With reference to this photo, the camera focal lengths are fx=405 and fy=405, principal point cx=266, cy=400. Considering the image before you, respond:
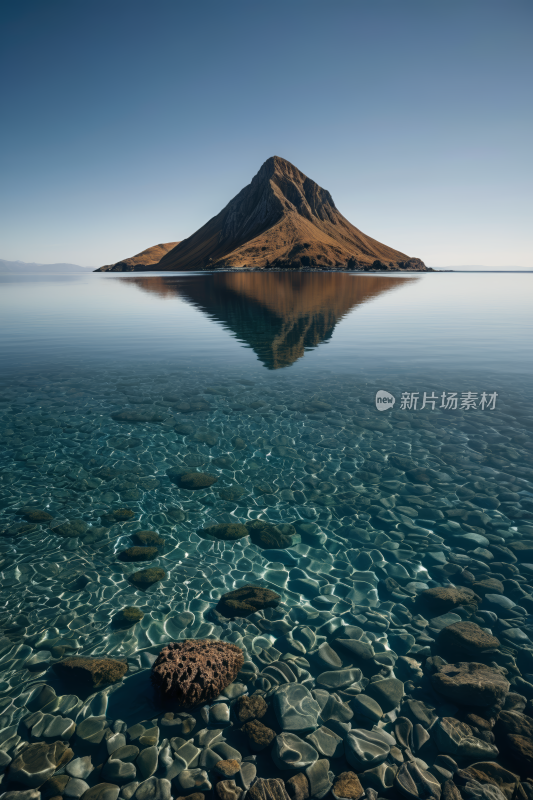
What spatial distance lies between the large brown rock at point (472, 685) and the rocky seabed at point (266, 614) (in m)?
0.03

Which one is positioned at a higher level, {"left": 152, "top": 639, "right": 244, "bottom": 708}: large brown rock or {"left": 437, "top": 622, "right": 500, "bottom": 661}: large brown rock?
{"left": 152, "top": 639, "right": 244, "bottom": 708}: large brown rock

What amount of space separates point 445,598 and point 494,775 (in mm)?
2856

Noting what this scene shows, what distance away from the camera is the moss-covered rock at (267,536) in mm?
9273

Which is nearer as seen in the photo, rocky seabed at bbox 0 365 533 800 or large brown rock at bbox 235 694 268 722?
rocky seabed at bbox 0 365 533 800

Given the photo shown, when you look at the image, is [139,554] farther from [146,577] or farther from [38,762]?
[38,762]

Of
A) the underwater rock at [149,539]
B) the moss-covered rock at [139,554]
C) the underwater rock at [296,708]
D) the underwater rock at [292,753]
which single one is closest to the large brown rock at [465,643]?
the underwater rock at [296,708]

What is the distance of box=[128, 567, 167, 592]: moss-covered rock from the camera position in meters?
8.07

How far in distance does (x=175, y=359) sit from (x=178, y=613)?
19.8 metres

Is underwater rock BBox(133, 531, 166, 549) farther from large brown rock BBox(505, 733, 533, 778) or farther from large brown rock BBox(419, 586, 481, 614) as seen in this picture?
large brown rock BBox(505, 733, 533, 778)

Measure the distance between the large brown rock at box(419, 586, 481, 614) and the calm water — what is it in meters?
0.25

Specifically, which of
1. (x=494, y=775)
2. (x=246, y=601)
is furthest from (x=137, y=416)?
(x=494, y=775)

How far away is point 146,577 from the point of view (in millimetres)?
8180
